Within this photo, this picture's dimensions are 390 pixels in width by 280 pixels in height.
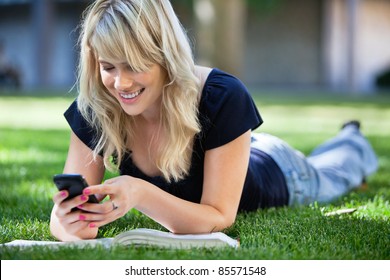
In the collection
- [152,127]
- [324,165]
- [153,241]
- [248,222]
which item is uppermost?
[152,127]

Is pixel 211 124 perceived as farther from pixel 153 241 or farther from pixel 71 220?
pixel 71 220

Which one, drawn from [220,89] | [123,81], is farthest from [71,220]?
[220,89]

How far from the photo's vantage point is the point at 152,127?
329 cm

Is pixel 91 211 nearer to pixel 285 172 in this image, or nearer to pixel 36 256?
pixel 36 256

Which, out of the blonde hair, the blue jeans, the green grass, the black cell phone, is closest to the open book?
the green grass

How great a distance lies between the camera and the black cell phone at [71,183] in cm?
239

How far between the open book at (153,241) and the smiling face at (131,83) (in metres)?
0.52

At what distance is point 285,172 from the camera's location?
4.16 m

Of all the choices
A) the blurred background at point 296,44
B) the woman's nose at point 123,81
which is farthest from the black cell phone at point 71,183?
the blurred background at point 296,44

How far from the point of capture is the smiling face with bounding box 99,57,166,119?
2.85 m

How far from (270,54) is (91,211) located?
24.3 metres

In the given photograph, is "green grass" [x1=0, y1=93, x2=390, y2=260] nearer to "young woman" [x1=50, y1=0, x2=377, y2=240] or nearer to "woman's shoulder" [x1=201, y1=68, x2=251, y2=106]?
"young woman" [x1=50, y1=0, x2=377, y2=240]

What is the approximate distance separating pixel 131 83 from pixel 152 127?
46 centimetres

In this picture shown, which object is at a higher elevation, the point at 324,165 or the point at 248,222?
the point at 248,222
